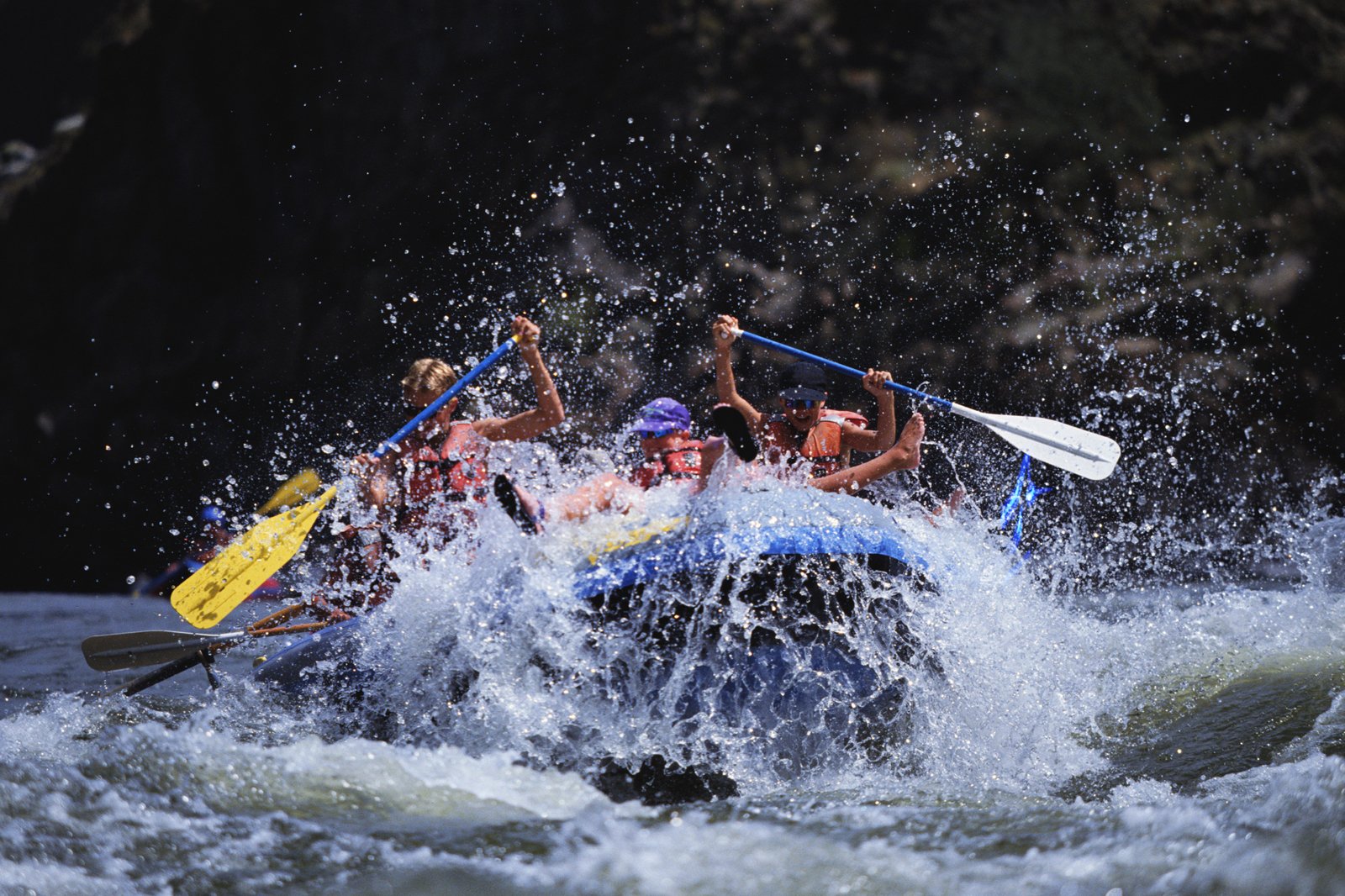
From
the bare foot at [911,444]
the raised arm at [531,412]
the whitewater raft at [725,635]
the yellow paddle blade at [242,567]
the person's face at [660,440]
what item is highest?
the raised arm at [531,412]

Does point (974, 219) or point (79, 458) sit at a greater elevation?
point (974, 219)

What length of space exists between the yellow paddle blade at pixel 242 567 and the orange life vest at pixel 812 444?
5.54ft

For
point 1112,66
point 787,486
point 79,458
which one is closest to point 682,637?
point 787,486

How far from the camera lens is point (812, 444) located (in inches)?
186

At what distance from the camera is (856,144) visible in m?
9.02

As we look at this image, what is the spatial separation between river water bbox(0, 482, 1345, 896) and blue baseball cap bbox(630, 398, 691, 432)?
31.1 inches

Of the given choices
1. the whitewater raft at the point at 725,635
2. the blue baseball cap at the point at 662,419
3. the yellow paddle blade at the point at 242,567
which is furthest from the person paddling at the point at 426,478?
the whitewater raft at the point at 725,635

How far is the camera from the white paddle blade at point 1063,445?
498 cm

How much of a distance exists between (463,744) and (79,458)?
26.5 ft

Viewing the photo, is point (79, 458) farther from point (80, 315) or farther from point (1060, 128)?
point (1060, 128)

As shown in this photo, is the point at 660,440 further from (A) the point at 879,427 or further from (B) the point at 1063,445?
(B) the point at 1063,445

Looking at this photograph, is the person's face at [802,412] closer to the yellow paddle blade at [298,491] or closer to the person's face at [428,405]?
the person's face at [428,405]

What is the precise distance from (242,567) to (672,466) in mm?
1662

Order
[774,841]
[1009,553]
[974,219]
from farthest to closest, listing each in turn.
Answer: [974,219] → [1009,553] → [774,841]
